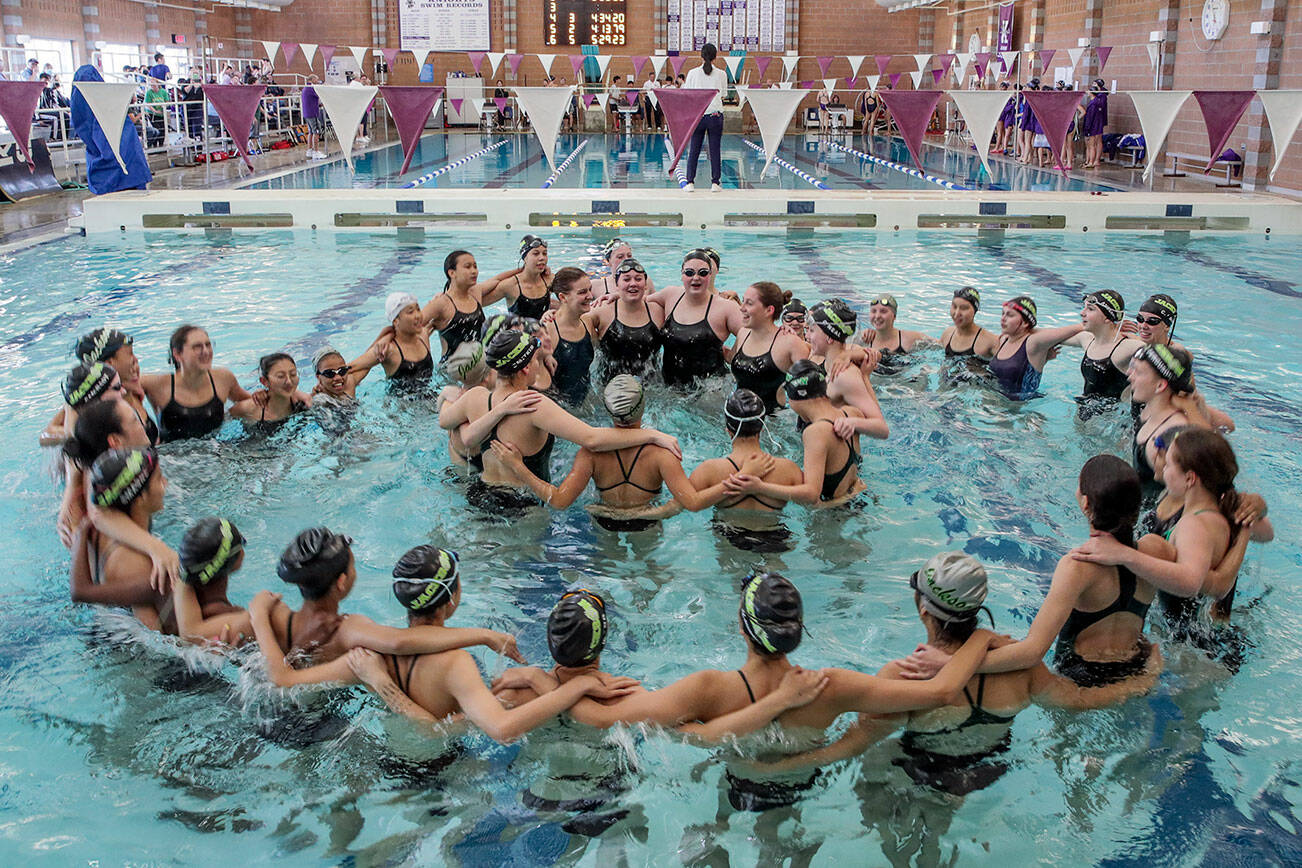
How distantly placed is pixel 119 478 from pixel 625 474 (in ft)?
6.44

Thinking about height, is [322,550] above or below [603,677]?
above

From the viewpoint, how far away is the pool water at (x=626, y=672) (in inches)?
115

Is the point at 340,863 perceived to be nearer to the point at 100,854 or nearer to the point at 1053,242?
the point at 100,854

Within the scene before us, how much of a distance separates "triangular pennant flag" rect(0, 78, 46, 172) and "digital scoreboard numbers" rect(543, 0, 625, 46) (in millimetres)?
20237

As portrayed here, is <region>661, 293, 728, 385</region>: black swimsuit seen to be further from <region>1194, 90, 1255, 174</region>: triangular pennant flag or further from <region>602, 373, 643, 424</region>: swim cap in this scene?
<region>1194, 90, 1255, 174</region>: triangular pennant flag

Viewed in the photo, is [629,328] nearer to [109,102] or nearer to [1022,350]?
[1022,350]

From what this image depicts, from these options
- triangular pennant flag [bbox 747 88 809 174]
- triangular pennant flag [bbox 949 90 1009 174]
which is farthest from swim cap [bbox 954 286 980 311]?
triangular pennant flag [bbox 747 88 809 174]

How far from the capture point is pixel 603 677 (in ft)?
9.52

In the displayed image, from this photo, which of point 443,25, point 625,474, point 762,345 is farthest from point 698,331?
point 443,25

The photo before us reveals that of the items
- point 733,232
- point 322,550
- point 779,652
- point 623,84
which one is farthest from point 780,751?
point 623,84

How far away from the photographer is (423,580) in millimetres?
2957

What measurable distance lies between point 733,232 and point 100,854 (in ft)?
36.4

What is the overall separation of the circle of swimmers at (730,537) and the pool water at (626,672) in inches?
5.7

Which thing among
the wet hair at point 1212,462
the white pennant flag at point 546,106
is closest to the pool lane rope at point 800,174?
the white pennant flag at point 546,106
